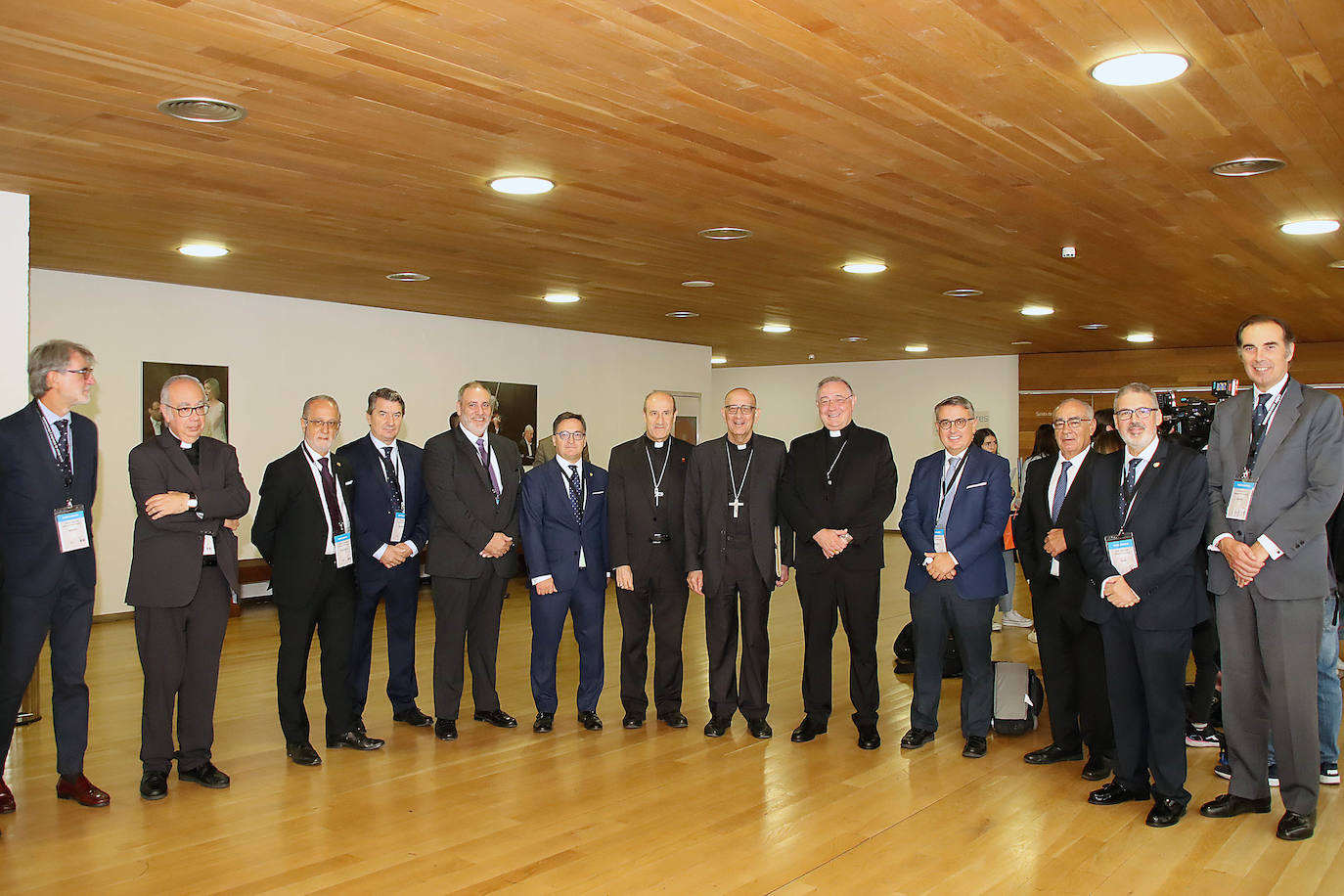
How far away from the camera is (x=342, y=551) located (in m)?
5.36

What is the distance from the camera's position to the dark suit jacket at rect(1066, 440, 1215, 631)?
4402 mm

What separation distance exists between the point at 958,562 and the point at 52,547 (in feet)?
12.9

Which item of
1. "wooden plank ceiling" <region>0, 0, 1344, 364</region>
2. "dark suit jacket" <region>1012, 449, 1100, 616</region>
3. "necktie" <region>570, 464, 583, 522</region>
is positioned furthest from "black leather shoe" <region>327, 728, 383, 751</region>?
"dark suit jacket" <region>1012, 449, 1100, 616</region>

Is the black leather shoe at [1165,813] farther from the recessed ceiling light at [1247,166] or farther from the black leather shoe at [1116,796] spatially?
the recessed ceiling light at [1247,166]

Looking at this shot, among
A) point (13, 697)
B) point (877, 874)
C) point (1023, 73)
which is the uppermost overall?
point (1023, 73)

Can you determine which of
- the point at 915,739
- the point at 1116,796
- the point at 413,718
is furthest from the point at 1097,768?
the point at 413,718

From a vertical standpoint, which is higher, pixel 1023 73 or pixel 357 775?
pixel 1023 73

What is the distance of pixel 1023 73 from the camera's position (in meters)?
3.86

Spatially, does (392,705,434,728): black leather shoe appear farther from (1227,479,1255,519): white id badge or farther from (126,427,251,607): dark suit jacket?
(1227,479,1255,519): white id badge

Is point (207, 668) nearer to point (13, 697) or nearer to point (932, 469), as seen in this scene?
point (13, 697)

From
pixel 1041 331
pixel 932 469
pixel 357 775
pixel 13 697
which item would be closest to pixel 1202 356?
pixel 1041 331

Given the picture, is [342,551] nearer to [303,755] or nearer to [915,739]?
[303,755]

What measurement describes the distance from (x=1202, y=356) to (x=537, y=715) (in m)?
13.2

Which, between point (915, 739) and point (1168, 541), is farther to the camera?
point (915, 739)
